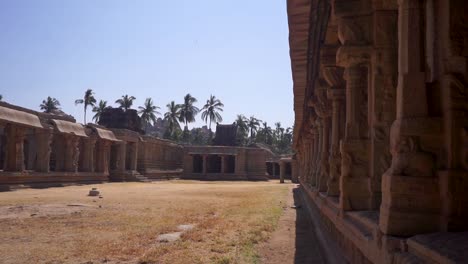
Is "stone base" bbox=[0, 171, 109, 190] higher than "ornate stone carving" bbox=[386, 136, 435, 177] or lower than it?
lower

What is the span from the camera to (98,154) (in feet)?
134

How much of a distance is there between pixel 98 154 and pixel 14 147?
544 inches

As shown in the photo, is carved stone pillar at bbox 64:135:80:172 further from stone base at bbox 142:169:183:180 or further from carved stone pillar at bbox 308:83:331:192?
carved stone pillar at bbox 308:83:331:192

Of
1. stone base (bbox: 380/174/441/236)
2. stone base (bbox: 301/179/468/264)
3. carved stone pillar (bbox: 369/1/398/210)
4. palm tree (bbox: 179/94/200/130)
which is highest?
palm tree (bbox: 179/94/200/130)

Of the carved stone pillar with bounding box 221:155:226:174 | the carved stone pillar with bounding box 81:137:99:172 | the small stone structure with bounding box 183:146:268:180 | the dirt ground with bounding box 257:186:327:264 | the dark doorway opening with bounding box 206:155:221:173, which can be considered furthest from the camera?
the dark doorway opening with bounding box 206:155:221:173

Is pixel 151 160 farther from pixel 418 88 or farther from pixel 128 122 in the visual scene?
pixel 418 88

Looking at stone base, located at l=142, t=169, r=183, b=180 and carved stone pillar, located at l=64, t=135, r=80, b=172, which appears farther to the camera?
stone base, located at l=142, t=169, r=183, b=180

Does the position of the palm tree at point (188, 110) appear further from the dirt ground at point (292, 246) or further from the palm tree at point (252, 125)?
the dirt ground at point (292, 246)

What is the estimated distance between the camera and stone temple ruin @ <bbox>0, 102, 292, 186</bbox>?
1069 inches

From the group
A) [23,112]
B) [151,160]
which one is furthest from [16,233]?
[151,160]

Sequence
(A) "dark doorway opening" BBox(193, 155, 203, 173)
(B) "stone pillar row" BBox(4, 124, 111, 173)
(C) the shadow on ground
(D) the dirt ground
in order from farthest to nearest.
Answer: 1. (A) "dark doorway opening" BBox(193, 155, 203, 173)
2. (B) "stone pillar row" BBox(4, 124, 111, 173)
3. (D) the dirt ground
4. (C) the shadow on ground

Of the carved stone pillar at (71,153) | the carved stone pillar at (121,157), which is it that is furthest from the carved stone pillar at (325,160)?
the carved stone pillar at (121,157)

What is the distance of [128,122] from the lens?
55.2 metres

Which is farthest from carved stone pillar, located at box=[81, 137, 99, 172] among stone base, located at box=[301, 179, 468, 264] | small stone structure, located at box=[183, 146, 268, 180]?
stone base, located at box=[301, 179, 468, 264]
